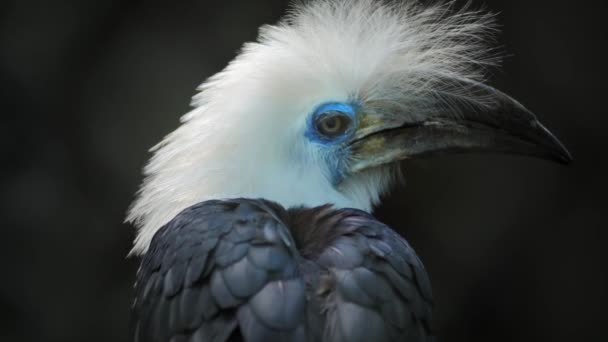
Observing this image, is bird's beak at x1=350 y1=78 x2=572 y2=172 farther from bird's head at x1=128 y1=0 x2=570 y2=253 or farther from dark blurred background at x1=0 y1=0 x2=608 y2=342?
dark blurred background at x1=0 y1=0 x2=608 y2=342

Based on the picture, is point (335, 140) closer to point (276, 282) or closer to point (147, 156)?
point (276, 282)

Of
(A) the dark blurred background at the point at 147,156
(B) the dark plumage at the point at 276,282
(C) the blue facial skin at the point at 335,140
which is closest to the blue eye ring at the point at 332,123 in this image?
(C) the blue facial skin at the point at 335,140

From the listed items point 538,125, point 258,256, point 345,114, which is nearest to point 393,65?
point 345,114

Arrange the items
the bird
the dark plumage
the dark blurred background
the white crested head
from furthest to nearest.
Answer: the dark blurred background < the white crested head < the bird < the dark plumage

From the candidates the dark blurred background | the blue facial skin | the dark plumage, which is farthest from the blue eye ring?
the dark blurred background

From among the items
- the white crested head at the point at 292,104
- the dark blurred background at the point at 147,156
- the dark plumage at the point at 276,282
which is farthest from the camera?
the dark blurred background at the point at 147,156

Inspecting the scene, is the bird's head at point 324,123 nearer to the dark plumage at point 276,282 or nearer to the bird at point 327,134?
the bird at point 327,134

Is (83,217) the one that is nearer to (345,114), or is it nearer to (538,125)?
(345,114)
